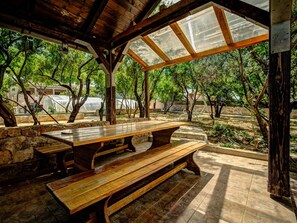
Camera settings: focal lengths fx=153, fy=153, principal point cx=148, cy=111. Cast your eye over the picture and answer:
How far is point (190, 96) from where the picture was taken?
10.5 meters

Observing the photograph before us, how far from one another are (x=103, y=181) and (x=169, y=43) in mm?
3629

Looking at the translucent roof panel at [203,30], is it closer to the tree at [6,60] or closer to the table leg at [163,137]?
the table leg at [163,137]

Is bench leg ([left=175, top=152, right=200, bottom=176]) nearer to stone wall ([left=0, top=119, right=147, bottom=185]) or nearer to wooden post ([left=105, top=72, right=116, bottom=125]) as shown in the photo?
wooden post ([left=105, top=72, right=116, bottom=125])

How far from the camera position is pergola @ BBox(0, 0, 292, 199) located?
78.5 inches

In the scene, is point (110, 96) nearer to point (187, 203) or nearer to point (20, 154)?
point (20, 154)

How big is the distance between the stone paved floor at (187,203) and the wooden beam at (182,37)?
10.0 feet

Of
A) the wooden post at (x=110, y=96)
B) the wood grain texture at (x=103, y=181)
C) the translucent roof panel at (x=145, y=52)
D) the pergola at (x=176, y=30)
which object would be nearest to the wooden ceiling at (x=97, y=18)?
the pergola at (x=176, y=30)

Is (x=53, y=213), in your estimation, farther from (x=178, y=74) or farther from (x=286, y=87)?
(x=178, y=74)

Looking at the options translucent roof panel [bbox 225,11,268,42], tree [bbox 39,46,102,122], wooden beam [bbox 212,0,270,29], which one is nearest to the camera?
wooden beam [bbox 212,0,270,29]

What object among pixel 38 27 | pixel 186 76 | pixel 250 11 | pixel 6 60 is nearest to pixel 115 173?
pixel 250 11

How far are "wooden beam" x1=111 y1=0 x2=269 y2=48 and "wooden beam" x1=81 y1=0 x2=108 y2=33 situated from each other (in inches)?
25.0

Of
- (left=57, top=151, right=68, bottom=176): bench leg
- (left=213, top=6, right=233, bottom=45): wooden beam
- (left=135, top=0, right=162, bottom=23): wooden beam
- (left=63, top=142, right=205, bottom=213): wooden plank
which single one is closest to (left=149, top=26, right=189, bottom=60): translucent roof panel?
(left=135, top=0, right=162, bottom=23): wooden beam

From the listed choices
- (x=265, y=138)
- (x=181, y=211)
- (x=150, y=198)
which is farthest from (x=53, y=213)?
(x=265, y=138)

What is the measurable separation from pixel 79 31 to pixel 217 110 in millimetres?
10746
